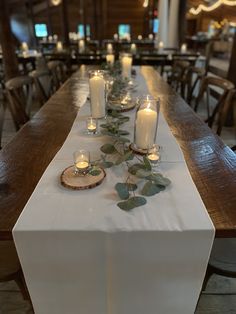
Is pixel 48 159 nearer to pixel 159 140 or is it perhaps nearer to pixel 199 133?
pixel 159 140

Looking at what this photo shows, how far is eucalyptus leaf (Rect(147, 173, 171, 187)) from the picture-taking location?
880mm

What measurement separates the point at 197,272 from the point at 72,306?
1.37ft

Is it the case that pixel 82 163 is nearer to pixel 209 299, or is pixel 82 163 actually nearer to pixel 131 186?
pixel 131 186

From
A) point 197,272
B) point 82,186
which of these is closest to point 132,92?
point 82,186

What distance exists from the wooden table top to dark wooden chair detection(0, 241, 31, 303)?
0.31 meters

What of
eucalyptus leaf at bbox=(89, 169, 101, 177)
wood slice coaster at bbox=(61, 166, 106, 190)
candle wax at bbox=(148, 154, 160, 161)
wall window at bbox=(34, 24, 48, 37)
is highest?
wall window at bbox=(34, 24, 48, 37)

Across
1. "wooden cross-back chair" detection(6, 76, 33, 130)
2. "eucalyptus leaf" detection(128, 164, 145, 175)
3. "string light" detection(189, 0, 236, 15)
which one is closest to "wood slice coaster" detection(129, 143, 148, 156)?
"eucalyptus leaf" detection(128, 164, 145, 175)

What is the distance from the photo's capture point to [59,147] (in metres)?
1.22

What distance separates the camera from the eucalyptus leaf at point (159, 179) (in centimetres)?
88

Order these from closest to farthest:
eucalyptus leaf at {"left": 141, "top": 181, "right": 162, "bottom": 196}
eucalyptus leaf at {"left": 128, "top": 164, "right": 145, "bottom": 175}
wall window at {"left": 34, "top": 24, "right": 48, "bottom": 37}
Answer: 1. eucalyptus leaf at {"left": 141, "top": 181, "right": 162, "bottom": 196}
2. eucalyptus leaf at {"left": 128, "top": 164, "right": 145, "bottom": 175}
3. wall window at {"left": 34, "top": 24, "right": 48, "bottom": 37}

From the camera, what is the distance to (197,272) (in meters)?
0.80

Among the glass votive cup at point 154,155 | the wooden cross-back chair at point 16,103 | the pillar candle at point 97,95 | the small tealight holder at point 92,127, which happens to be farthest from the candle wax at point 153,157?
the wooden cross-back chair at point 16,103

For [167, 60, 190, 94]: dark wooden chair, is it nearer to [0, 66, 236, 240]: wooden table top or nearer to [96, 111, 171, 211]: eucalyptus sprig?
[0, 66, 236, 240]: wooden table top

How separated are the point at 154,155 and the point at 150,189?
0.24m
